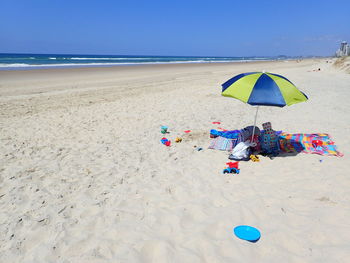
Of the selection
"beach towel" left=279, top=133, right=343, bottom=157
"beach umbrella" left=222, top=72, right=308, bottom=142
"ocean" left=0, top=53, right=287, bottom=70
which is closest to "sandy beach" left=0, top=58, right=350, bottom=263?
"beach towel" left=279, top=133, right=343, bottom=157

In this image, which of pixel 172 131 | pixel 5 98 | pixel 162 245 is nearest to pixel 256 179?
pixel 162 245

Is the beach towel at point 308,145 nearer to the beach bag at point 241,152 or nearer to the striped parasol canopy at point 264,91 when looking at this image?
the beach bag at point 241,152

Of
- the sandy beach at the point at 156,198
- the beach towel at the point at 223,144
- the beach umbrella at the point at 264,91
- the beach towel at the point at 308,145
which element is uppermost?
the beach umbrella at the point at 264,91

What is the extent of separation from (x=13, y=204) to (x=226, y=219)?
9.05 feet

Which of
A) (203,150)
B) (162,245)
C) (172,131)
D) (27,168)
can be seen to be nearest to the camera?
(162,245)

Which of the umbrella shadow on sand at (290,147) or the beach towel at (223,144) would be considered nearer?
the umbrella shadow on sand at (290,147)

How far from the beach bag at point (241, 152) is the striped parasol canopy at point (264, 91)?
3.07ft

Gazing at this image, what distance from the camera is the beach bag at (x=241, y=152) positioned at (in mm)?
4562

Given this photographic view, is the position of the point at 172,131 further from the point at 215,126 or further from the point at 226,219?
the point at 226,219

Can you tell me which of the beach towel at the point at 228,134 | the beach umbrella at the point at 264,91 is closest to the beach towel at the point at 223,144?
the beach towel at the point at 228,134

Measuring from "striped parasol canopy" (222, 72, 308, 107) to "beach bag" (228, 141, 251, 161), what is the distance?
3.07 ft

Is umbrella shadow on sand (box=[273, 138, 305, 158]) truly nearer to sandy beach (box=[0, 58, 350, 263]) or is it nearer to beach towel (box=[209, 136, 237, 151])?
sandy beach (box=[0, 58, 350, 263])

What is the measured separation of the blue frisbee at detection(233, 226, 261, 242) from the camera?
8.52 feet

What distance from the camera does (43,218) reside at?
296 centimetres
